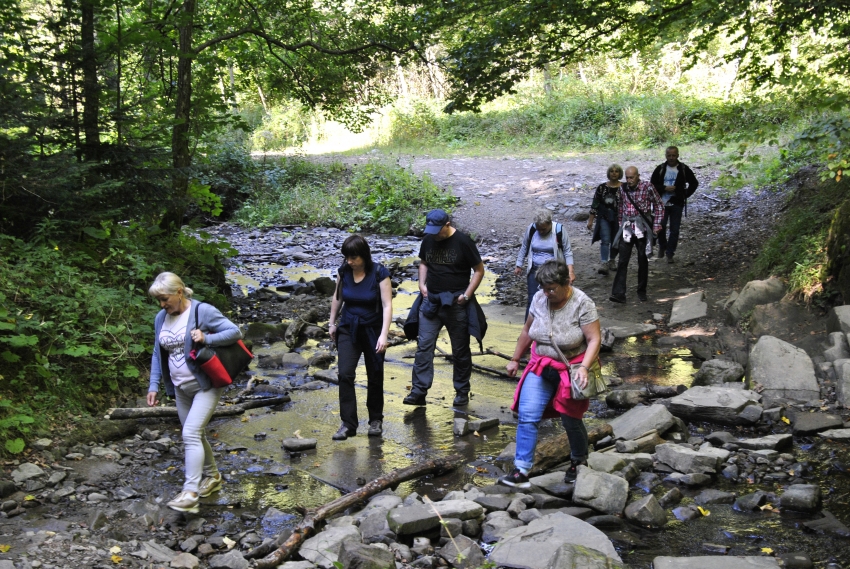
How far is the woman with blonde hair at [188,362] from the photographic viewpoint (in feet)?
17.3

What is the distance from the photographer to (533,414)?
5445mm

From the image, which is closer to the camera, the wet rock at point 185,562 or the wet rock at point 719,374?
the wet rock at point 185,562

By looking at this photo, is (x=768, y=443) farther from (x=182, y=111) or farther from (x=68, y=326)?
(x=182, y=111)

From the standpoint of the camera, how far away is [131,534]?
4969 millimetres

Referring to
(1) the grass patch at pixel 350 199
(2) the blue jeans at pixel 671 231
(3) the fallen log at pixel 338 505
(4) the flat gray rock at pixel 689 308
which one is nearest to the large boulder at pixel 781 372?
(4) the flat gray rock at pixel 689 308

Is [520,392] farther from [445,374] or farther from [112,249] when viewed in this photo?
[112,249]

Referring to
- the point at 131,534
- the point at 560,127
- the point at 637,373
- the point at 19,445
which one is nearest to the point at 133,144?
the point at 19,445

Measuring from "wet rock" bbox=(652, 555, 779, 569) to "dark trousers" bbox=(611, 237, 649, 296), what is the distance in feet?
24.2

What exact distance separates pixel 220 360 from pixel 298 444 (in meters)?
1.47

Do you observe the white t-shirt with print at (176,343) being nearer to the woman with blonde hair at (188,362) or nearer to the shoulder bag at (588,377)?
the woman with blonde hair at (188,362)

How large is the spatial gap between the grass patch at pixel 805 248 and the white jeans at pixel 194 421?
293 inches

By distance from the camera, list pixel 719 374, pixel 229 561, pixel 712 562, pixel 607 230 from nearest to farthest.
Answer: pixel 712 562
pixel 229 561
pixel 719 374
pixel 607 230

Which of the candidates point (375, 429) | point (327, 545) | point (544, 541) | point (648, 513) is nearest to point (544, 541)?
point (544, 541)

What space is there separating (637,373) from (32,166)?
23.2 ft
